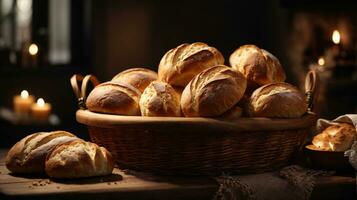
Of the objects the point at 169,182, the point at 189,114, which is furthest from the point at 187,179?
the point at 189,114

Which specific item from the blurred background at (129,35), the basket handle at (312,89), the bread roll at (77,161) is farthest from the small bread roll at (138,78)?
the blurred background at (129,35)

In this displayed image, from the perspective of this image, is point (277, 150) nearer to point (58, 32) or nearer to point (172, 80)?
point (172, 80)

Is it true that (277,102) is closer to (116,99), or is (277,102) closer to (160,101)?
(160,101)

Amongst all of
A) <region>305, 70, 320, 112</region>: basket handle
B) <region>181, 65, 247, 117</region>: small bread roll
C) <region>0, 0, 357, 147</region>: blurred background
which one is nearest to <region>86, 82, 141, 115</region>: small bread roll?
<region>181, 65, 247, 117</region>: small bread roll

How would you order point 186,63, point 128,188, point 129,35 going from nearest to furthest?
point 128,188
point 186,63
point 129,35

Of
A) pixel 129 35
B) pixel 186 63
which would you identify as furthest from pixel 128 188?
pixel 129 35
